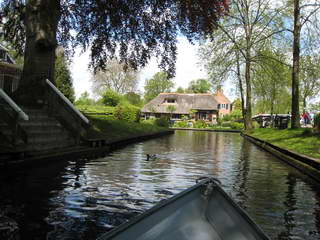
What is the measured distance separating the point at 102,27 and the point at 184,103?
59.9 m

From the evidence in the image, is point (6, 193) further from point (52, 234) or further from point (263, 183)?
point (263, 183)

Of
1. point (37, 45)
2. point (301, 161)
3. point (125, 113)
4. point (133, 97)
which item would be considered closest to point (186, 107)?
point (133, 97)

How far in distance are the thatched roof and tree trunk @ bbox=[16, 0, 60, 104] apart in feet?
192

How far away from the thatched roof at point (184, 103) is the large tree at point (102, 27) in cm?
5501

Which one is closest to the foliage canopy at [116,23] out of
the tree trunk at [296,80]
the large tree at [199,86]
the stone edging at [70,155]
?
the stone edging at [70,155]

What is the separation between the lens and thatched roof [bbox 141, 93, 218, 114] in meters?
74.8

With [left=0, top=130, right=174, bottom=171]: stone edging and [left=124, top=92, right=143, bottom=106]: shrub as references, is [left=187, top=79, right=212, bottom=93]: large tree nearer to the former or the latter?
[left=124, top=92, right=143, bottom=106]: shrub

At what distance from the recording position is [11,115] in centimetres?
1038

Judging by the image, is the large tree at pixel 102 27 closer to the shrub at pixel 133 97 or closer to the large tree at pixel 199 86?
the shrub at pixel 133 97

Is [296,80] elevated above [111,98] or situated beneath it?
situated beneath

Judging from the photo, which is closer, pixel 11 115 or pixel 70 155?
pixel 11 115

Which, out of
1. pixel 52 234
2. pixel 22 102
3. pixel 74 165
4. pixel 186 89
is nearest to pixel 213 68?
pixel 22 102

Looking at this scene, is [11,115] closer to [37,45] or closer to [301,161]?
[37,45]

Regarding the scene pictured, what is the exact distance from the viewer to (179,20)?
668 inches
